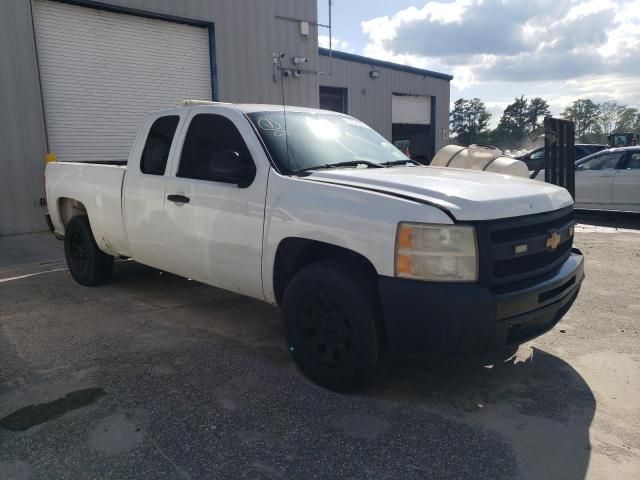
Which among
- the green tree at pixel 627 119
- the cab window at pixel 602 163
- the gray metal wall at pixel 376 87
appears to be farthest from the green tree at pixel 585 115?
the cab window at pixel 602 163

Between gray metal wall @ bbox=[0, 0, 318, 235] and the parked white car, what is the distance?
7024 millimetres

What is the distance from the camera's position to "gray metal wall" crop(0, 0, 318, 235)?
9.20 meters

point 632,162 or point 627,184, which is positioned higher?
point 632,162

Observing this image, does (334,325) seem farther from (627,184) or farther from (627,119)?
(627,119)

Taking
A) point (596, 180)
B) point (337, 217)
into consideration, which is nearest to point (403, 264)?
point (337, 217)

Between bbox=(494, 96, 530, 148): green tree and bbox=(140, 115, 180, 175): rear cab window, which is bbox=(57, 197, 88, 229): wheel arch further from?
bbox=(494, 96, 530, 148): green tree

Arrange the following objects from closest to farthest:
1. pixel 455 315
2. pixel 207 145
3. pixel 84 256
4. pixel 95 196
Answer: pixel 455 315, pixel 207 145, pixel 95 196, pixel 84 256

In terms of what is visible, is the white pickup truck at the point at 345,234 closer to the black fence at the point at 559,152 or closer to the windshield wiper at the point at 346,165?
the windshield wiper at the point at 346,165

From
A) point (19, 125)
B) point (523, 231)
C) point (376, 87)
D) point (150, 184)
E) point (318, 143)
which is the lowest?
point (523, 231)

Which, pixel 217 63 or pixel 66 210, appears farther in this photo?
pixel 217 63

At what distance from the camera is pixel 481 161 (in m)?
6.18

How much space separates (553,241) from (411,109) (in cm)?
2284

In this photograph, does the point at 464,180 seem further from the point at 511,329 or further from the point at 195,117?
the point at 195,117

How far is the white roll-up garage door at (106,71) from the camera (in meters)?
9.83
